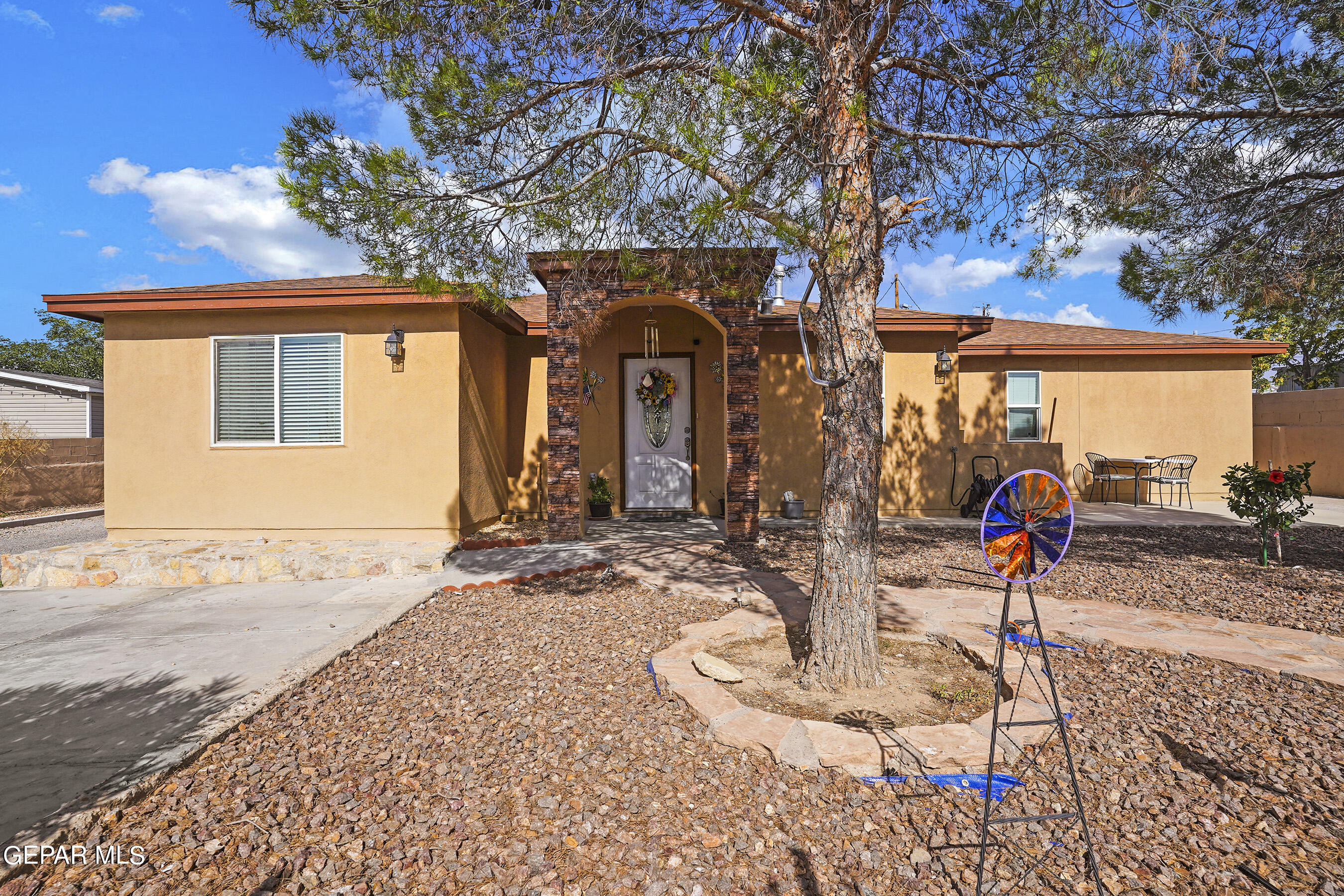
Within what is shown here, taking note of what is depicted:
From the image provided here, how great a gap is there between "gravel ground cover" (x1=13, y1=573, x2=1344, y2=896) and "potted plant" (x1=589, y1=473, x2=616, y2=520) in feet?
16.9

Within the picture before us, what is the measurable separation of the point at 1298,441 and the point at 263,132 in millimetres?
16191

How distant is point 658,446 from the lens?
873 cm

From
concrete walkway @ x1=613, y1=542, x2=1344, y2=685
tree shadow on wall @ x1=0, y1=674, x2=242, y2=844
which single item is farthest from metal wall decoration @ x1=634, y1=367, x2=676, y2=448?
tree shadow on wall @ x1=0, y1=674, x2=242, y2=844

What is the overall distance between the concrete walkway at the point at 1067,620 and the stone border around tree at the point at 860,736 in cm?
94

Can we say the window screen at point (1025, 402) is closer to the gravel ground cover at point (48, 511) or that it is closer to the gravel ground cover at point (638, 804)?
the gravel ground cover at point (638, 804)

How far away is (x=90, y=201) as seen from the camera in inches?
651

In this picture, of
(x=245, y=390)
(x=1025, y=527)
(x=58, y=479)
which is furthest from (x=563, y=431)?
(x=58, y=479)

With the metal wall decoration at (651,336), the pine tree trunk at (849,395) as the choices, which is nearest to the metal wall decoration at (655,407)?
the metal wall decoration at (651,336)

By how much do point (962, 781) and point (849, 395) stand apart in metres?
1.75

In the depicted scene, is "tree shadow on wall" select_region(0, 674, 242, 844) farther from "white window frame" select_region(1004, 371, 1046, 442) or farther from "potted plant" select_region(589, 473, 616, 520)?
"white window frame" select_region(1004, 371, 1046, 442)

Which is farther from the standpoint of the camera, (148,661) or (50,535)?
(50,535)

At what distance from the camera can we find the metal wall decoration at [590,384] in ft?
26.7

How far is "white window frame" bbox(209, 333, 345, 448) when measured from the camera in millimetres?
6871

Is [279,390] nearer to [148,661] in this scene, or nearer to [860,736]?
[148,661]
